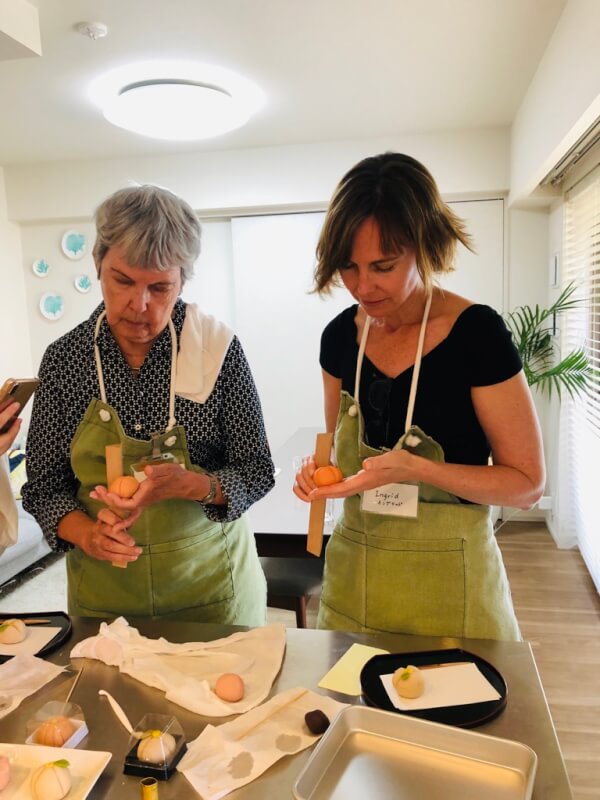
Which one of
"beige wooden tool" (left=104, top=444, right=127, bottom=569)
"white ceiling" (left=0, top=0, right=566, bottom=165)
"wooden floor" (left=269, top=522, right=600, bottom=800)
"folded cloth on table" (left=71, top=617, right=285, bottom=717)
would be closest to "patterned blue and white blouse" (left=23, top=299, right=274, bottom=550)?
"beige wooden tool" (left=104, top=444, right=127, bottom=569)

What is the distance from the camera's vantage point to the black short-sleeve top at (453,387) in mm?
1190

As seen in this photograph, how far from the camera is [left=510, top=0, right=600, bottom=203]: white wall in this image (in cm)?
241

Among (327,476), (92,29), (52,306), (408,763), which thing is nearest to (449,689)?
(408,763)

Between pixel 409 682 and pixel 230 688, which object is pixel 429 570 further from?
pixel 230 688

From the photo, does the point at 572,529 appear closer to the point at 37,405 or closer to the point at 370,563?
the point at 370,563

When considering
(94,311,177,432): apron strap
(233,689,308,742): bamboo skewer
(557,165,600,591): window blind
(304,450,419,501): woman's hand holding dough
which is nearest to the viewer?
(233,689,308,742): bamboo skewer

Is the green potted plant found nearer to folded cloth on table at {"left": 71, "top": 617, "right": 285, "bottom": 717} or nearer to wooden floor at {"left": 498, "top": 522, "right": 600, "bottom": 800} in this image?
wooden floor at {"left": 498, "top": 522, "right": 600, "bottom": 800}

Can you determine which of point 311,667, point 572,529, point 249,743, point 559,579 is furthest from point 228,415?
point 572,529

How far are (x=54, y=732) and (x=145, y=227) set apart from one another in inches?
35.2

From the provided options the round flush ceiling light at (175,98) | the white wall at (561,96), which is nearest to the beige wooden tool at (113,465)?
the white wall at (561,96)

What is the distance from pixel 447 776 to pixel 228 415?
811 millimetres

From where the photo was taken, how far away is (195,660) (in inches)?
44.6

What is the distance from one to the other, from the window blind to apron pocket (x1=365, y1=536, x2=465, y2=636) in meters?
2.49

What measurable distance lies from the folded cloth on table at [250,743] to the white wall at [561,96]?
2297mm
